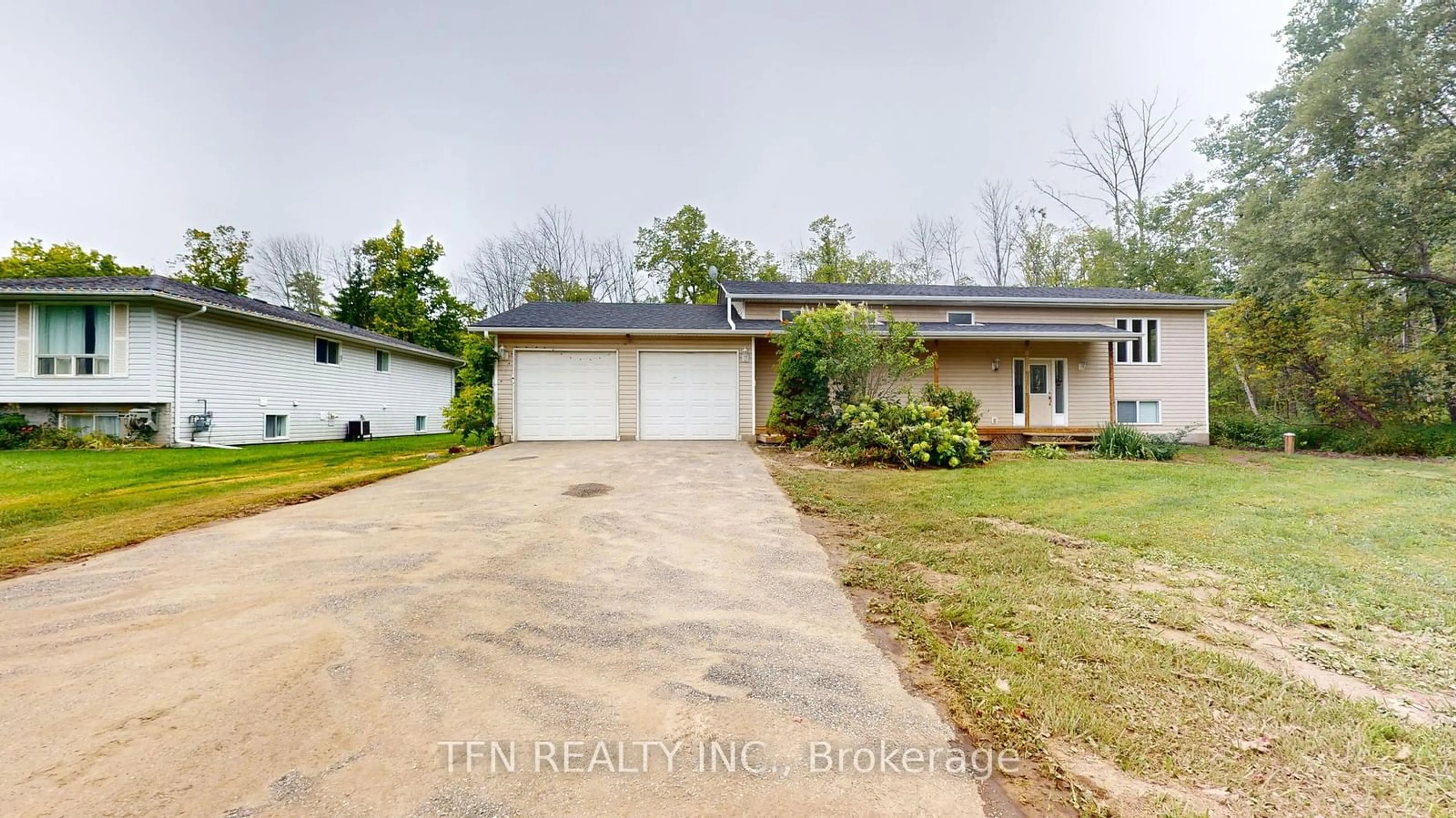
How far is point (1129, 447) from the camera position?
10188mm

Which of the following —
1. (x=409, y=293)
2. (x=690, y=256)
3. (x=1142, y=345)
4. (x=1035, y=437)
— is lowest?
(x=1035, y=437)

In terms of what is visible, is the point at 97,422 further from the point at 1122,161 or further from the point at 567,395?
the point at 1122,161

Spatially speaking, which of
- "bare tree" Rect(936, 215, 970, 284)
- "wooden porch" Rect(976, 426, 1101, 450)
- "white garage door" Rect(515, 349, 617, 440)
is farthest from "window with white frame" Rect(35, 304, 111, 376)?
"bare tree" Rect(936, 215, 970, 284)

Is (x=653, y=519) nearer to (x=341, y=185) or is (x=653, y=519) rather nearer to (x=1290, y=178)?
(x=1290, y=178)

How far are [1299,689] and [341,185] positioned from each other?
27822 millimetres

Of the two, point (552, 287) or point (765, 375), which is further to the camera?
point (552, 287)

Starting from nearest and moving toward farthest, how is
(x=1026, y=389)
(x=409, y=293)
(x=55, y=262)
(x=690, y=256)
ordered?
(x=1026, y=389), (x=55, y=262), (x=409, y=293), (x=690, y=256)

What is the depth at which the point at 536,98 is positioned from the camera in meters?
17.1

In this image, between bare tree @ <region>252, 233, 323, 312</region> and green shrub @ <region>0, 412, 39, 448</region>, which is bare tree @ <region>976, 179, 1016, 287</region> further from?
bare tree @ <region>252, 233, 323, 312</region>

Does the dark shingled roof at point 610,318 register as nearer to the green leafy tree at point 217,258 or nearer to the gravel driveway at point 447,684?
the gravel driveway at point 447,684

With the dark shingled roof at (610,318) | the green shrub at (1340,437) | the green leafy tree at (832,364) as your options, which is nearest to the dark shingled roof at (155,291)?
the dark shingled roof at (610,318)

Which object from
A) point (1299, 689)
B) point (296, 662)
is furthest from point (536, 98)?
point (1299, 689)

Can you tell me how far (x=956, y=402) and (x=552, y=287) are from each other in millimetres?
20703

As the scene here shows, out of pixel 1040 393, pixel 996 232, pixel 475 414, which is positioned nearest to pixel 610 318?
pixel 475 414
